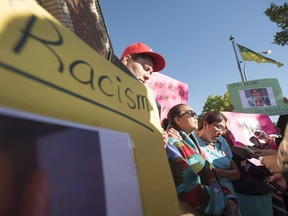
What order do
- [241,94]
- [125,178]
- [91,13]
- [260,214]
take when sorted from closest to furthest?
1. [125,178]
2. [260,214]
3. [241,94]
4. [91,13]

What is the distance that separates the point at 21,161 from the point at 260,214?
2462 mm

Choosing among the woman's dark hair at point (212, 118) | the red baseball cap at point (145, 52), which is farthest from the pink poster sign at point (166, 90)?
the red baseball cap at point (145, 52)

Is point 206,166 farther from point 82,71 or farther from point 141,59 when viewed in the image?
point 82,71

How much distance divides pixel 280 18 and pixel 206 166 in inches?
412

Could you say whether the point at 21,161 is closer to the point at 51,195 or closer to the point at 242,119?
the point at 51,195

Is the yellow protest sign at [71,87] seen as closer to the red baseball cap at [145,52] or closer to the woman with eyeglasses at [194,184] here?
the woman with eyeglasses at [194,184]

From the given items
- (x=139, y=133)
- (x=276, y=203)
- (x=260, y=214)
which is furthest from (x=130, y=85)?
(x=276, y=203)

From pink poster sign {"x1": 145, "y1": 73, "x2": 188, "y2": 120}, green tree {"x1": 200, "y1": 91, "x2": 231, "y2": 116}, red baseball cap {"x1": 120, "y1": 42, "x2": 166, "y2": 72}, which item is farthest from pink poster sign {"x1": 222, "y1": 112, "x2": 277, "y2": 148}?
green tree {"x1": 200, "y1": 91, "x2": 231, "y2": 116}

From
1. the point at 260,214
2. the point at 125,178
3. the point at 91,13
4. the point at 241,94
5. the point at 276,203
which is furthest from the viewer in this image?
the point at 91,13

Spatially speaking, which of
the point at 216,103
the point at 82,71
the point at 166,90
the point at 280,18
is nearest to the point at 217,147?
the point at 166,90

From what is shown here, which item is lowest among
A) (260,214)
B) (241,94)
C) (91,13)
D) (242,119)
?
(260,214)

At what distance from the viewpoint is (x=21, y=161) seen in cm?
43

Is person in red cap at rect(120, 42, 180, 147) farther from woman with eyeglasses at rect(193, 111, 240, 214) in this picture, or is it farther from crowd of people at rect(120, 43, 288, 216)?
woman with eyeglasses at rect(193, 111, 240, 214)

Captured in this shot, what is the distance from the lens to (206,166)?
171cm
